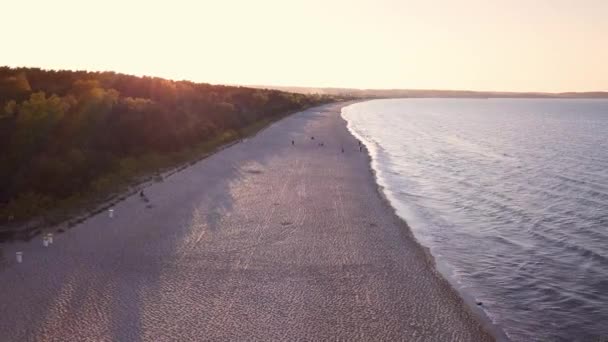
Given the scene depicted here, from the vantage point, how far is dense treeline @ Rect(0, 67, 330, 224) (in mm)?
23672

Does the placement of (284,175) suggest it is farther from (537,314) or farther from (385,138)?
(385,138)

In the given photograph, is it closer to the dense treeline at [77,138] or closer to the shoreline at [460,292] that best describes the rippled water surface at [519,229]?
the shoreline at [460,292]

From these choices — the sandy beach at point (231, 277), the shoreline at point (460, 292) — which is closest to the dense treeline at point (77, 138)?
the sandy beach at point (231, 277)

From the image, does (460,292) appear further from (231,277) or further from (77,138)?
(77,138)

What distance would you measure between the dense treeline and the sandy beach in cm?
275

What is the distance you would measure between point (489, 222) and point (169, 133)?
77.9ft

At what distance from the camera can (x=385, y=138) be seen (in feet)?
233

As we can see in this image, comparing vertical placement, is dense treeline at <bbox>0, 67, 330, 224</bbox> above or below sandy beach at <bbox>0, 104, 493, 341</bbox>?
above

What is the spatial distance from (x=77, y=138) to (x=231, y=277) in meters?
17.1

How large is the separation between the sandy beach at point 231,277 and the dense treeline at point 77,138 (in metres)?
2.75

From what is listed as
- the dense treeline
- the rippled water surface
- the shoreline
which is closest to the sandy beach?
the shoreline

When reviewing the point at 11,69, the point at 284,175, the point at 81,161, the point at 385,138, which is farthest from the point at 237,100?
the point at 81,161

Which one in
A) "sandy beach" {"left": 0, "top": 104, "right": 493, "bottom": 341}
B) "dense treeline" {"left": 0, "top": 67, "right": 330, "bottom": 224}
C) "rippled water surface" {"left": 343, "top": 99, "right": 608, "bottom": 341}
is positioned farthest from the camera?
"dense treeline" {"left": 0, "top": 67, "right": 330, "bottom": 224}

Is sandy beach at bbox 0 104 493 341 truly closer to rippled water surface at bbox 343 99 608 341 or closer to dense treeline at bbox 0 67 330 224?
rippled water surface at bbox 343 99 608 341
